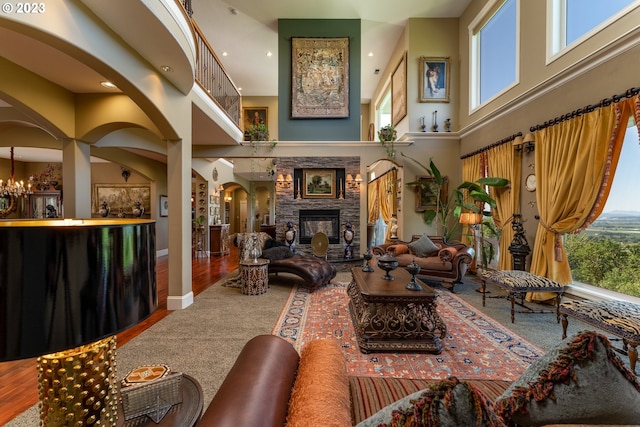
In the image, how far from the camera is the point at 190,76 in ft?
11.3

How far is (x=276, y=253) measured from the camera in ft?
16.8

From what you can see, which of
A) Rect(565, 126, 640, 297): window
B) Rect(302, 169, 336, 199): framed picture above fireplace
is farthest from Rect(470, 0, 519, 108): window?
Rect(302, 169, 336, 199): framed picture above fireplace

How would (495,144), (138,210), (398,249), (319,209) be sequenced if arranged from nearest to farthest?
(495,144)
(398,249)
(319,209)
(138,210)

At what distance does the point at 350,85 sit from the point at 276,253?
A: 15.1 ft

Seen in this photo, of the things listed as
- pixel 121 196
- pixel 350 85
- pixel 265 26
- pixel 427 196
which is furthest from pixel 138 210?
pixel 427 196

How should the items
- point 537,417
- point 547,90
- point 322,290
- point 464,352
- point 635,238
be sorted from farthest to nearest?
1. point 322,290
2. point 547,90
3. point 635,238
4. point 464,352
5. point 537,417

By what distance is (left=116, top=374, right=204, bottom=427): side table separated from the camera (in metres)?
0.91

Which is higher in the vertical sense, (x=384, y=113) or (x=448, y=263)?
(x=384, y=113)

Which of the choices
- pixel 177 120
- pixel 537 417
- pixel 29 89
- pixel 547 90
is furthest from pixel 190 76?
pixel 547 90

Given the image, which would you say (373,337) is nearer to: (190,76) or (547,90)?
(190,76)

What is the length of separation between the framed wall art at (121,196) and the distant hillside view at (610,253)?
10.2m

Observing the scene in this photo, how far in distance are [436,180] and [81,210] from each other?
6566 mm

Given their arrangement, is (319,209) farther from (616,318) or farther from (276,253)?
(616,318)

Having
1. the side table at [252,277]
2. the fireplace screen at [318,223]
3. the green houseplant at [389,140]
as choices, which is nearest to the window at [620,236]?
the green houseplant at [389,140]
